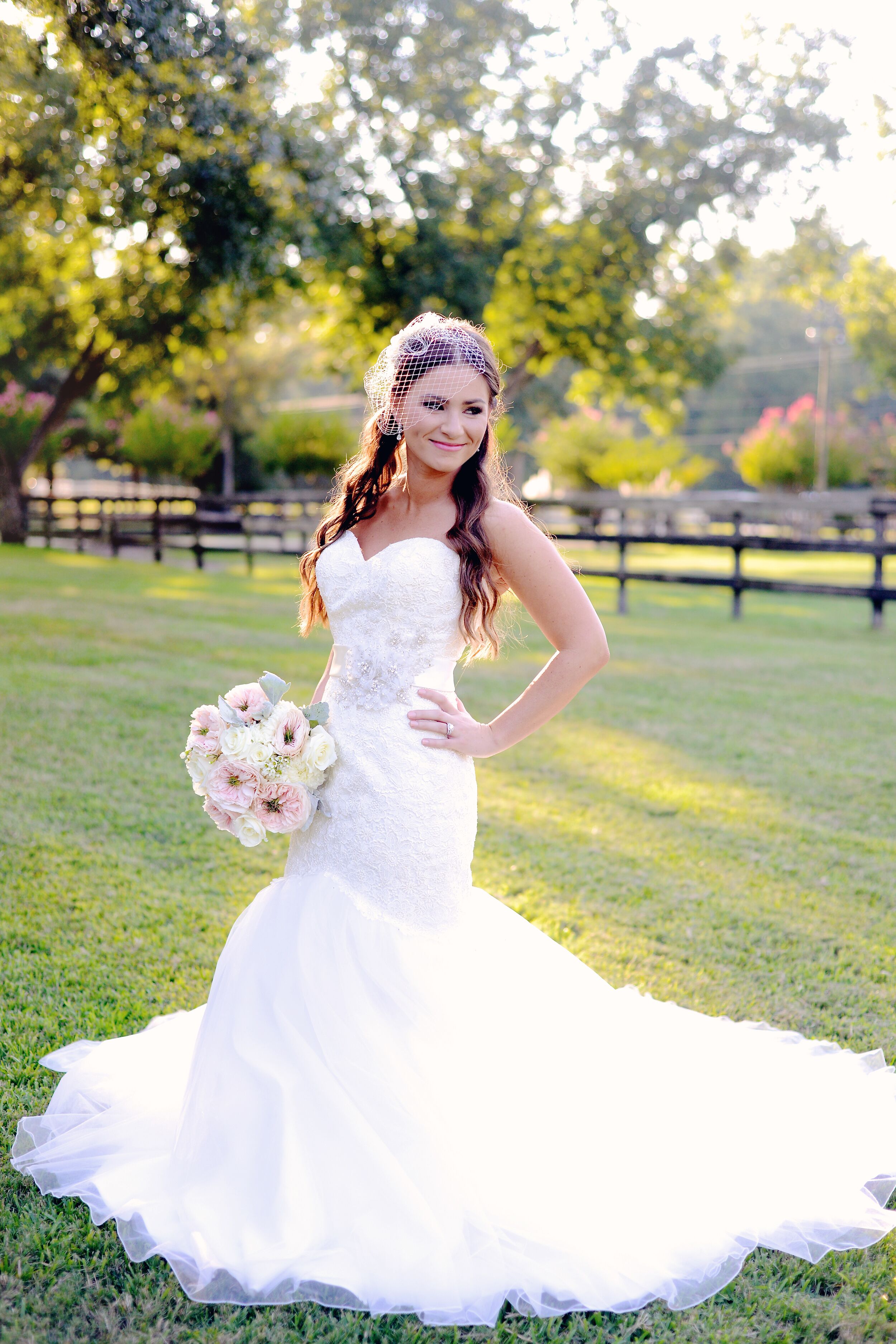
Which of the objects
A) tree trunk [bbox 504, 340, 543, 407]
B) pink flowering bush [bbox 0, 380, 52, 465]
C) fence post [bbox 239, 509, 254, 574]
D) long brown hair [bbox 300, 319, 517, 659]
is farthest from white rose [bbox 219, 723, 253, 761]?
pink flowering bush [bbox 0, 380, 52, 465]

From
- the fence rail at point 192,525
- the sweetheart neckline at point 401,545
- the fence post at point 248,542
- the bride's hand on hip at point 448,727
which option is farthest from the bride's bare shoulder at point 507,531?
the fence post at point 248,542

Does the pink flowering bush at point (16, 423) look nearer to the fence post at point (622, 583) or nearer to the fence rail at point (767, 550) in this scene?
the fence rail at point (767, 550)

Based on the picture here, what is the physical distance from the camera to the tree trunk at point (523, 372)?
22.4m

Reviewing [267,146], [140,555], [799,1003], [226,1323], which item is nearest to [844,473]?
[140,555]

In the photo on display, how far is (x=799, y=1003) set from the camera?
146 inches

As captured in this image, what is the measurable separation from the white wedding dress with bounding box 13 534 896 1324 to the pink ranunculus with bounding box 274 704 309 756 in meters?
0.13

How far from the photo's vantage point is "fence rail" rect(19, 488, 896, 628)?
13305 mm

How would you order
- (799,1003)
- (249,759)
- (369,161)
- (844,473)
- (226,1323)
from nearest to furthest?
(226,1323) < (249,759) < (799,1003) < (369,161) < (844,473)

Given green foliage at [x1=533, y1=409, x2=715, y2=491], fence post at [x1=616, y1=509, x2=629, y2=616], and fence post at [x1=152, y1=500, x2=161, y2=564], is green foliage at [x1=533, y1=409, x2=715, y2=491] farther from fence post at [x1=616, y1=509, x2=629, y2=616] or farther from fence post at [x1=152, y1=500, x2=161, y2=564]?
fence post at [x1=616, y1=509, x2=629, y2=616]

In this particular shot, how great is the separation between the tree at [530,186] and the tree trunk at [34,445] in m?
5.12

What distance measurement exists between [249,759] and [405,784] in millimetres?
375

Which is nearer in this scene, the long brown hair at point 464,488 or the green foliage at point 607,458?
the long brown hair at point 464,488

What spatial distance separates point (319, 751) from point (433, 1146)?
91 centimetres

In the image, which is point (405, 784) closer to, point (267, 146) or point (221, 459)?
point (267, 146)
